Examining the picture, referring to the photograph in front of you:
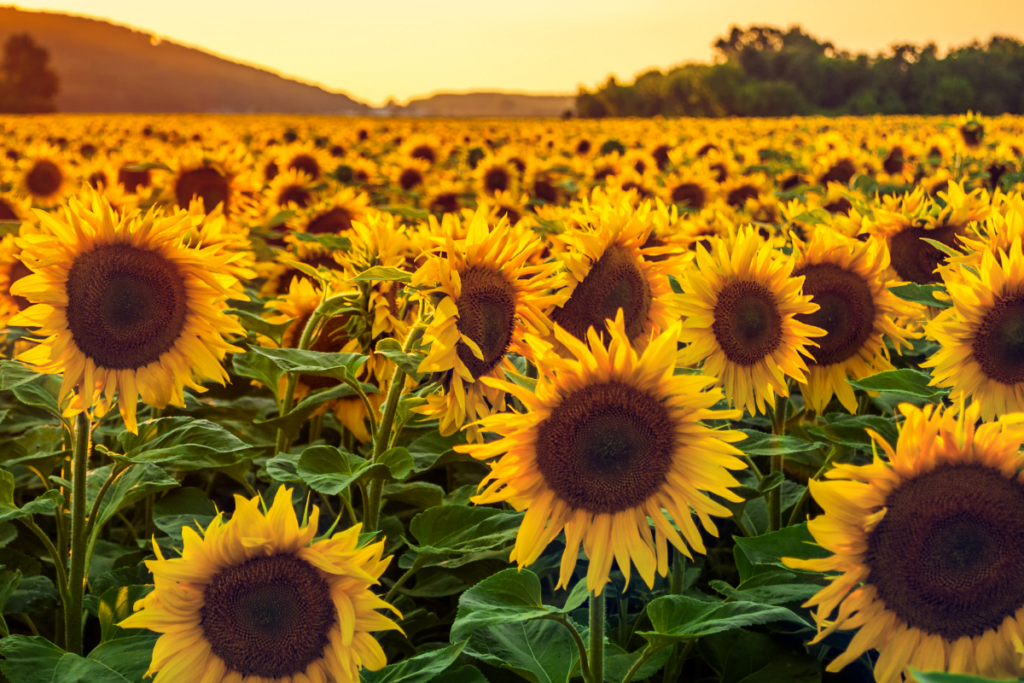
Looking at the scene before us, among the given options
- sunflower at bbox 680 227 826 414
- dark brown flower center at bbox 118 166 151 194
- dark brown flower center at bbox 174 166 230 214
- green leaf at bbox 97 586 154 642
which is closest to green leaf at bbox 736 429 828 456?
sunflower at bbox 680 227 826 414

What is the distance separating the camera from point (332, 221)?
5086mm

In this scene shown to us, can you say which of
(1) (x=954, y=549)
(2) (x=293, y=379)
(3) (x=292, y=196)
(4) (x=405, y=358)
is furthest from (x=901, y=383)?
(3) (x=292, y=196)

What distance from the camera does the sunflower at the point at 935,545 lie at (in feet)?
5.44

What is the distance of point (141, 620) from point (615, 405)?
1089 millimetres

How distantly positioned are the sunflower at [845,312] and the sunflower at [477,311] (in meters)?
1.09

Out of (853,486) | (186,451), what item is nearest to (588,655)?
(853,486)

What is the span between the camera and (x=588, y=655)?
2094 mm

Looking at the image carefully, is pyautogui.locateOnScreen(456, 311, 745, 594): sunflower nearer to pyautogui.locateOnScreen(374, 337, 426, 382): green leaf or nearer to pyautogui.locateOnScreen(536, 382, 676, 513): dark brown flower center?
pyautogui.locateOnScreen(536, 382, 676, 513): dark brown flower center

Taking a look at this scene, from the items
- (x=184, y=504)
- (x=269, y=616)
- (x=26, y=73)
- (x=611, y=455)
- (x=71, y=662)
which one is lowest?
(x=26, y=73)

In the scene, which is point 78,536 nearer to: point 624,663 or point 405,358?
point 405,358

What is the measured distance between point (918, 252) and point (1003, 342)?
1184 mm

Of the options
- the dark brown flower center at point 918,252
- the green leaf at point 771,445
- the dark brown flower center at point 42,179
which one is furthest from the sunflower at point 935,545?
the dark brown flower center at point 42,179

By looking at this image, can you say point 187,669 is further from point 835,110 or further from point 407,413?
point 835,110

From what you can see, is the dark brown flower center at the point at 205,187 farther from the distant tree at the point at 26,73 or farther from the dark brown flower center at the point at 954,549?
the distant tree at the point at 26,73
